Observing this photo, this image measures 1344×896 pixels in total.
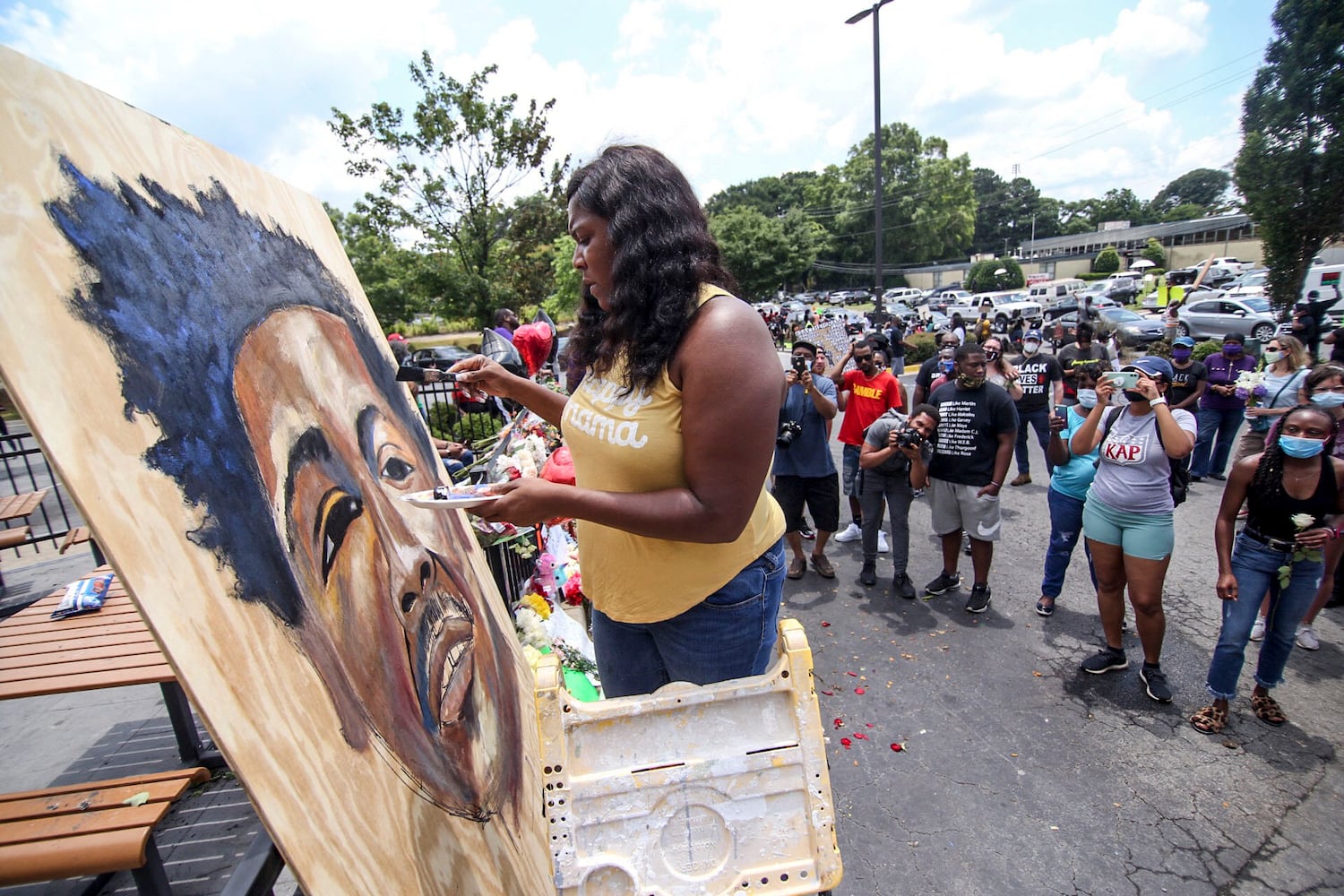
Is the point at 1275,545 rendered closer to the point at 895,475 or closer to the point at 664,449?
the point at 895,475

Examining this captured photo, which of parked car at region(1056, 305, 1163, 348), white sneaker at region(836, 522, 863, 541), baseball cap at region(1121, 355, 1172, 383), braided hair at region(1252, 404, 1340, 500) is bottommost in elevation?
white sneaker at region(836, 522, 863, 541)

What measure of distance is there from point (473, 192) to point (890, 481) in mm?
11325

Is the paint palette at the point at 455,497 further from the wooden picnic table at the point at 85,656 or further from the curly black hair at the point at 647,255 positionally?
the wooden picnic table at the point at 85,656

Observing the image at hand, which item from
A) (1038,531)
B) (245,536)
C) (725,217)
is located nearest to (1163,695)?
(1038,531)

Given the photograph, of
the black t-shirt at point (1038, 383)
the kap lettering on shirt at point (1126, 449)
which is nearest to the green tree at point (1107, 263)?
the black t-shirt at point (1038, 383)

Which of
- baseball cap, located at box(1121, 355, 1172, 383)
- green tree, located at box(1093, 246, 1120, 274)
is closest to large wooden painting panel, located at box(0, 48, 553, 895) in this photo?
baseball cap, located at box(1121, 355, 1172, 383)

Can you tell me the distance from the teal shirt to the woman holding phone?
1.78 ft

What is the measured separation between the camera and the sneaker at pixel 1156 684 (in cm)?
353

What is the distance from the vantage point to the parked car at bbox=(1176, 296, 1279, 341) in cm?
1933

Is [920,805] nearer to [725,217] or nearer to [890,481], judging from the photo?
[890,481]

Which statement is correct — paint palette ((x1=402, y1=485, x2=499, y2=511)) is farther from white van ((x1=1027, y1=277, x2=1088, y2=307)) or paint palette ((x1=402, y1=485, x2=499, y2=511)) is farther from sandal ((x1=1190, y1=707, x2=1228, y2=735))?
white van ((x1=1027, y1=277, x2=1088, y2=307))

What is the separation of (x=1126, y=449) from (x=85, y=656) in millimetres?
4859

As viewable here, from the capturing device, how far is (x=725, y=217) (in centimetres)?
4409

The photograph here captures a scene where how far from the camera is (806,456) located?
5219 mm
